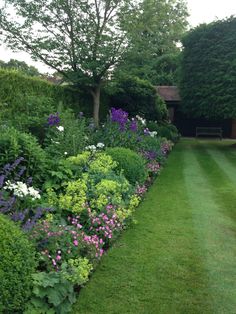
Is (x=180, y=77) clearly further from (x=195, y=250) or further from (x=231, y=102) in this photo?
(x=195, y=250)

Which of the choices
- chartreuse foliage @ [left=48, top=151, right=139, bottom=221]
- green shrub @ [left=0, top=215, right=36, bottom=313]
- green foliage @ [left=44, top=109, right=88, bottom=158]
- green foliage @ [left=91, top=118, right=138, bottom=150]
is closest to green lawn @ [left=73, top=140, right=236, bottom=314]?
chartreuse foliage @ [left=48, top=151, right=139, bottom=221]

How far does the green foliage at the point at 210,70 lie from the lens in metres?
18.2

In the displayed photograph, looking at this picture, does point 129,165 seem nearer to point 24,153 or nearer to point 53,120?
point 53,120

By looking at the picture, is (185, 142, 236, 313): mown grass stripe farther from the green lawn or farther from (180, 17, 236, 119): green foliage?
(180, 17, 236, 119): green foliage

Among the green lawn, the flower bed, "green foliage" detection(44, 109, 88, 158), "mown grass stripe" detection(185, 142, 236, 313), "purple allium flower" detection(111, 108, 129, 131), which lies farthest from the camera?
"purple allium flower" detection(111, 108, 129, 131)

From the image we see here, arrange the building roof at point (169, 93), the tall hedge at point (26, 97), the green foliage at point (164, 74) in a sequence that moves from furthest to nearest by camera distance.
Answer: the green foliage at point (164, 74) → the building roof at point (169, 93) → the tall hedge at point (26, 97)

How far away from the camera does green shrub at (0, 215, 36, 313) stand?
8.73ft

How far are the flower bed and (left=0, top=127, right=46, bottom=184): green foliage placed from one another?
0.09 m

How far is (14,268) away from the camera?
2734mm

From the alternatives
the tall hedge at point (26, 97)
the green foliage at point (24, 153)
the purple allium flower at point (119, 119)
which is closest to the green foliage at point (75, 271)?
the green foliage at point (24, 153)

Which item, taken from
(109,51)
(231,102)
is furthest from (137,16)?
(231,102)

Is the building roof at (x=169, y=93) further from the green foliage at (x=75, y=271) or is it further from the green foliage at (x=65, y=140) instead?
the green foliage at (x=75, y=271)

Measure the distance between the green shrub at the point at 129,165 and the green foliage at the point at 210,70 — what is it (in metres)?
11.8

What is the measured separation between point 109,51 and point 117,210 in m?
11.0
